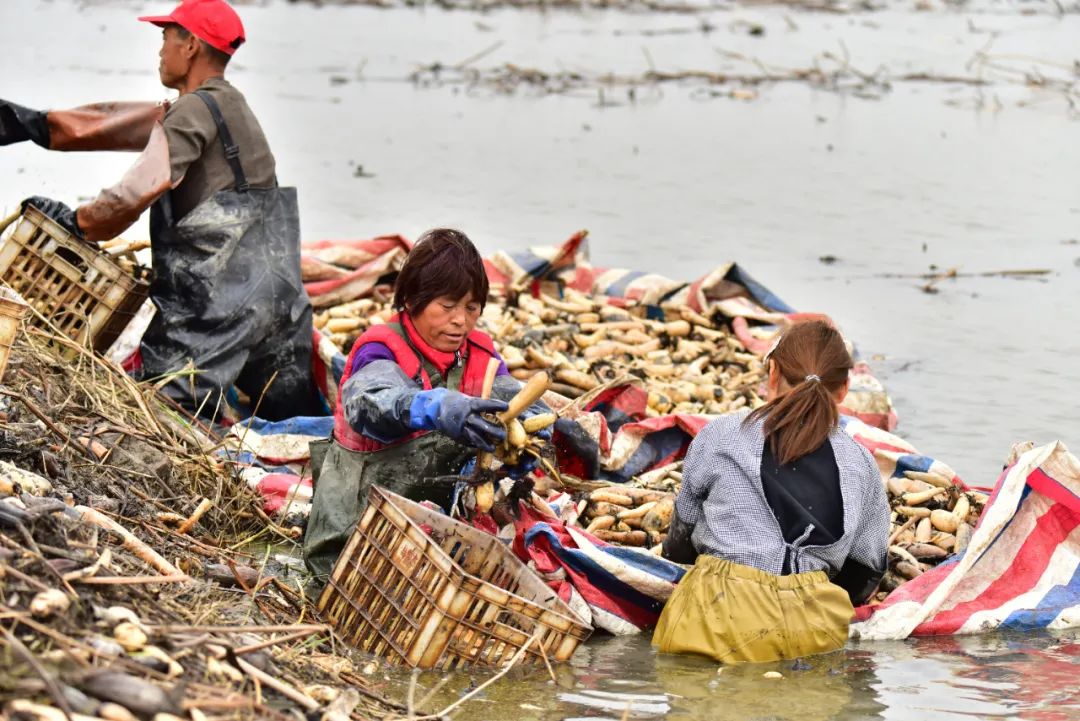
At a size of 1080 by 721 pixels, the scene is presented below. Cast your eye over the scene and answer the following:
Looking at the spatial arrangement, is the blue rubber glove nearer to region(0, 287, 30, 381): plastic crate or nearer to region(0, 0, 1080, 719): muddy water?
region(0, 0, 1080, 719): muddy water

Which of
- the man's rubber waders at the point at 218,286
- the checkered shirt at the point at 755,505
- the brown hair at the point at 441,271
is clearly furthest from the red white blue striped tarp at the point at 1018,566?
the man's rubber waders at the point at 218,286

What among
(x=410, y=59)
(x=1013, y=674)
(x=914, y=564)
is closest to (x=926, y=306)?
(x=914, y=564)

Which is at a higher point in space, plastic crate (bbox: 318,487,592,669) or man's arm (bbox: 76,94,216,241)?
man's arm (bbox: 76,94,216,241)

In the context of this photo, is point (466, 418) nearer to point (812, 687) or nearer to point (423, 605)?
point (423, 605)

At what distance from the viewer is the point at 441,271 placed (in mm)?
4004

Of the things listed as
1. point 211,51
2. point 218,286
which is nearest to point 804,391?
point 218,286

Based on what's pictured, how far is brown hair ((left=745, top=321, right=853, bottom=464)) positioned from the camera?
157 inches

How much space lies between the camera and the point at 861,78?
56.7ft

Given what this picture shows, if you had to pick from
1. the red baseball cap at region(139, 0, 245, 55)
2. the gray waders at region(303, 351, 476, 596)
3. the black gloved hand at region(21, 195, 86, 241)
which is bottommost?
the gray waders at region(303, 351, 476, 596)

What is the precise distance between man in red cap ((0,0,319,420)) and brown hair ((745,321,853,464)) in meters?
2.11

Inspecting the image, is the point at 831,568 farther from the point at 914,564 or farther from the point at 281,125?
the point at 281,125

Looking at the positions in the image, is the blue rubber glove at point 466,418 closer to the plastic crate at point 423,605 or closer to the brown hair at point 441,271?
the plastic crate at point 423,605

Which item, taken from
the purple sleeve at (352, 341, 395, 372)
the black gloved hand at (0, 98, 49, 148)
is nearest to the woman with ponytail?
the purple sleeve at (352, 341, 395, 372)

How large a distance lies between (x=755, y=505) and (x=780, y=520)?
86 mm
